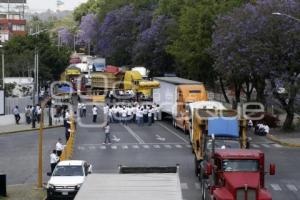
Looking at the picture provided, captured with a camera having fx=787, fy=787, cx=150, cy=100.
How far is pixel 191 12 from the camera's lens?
68.1m

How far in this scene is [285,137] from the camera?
1827 inches

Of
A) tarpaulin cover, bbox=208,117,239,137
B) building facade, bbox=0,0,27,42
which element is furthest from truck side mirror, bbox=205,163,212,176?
building facade, bbox=0,0,27,42

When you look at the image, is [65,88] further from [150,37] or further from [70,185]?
[70,185]

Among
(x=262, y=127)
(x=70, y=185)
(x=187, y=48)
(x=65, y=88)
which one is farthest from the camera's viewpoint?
(x=65, y=88)

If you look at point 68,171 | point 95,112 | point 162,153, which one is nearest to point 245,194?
point 68,171

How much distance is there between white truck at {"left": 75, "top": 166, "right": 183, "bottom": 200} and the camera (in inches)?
628

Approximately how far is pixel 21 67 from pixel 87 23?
254 ft

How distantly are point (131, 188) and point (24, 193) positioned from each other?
39.8ft

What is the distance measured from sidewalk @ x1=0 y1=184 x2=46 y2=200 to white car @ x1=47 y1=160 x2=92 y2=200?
0.58 m

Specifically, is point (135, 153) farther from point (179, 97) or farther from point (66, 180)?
point (179, 97)

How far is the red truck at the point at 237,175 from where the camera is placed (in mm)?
22531

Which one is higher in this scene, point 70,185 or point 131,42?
point 131,42

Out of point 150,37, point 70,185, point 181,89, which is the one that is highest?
point 150,37

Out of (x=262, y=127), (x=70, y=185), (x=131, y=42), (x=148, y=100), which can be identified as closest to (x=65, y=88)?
(x=148, y=100)
